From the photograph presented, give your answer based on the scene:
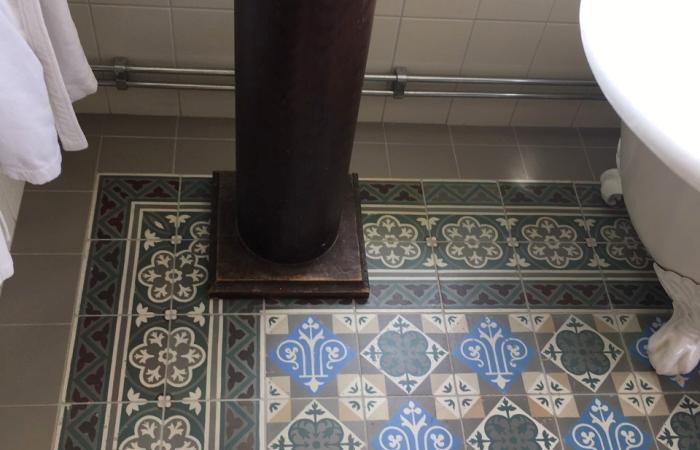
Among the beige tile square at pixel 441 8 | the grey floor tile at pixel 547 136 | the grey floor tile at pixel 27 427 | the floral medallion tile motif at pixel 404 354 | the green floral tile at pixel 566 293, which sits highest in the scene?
the beige tile square at pixel 441 8

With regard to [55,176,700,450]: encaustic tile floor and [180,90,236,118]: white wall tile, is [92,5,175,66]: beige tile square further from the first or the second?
[55,176,700,450]: encaustic tile floor

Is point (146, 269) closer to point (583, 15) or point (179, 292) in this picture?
point (179, 292)

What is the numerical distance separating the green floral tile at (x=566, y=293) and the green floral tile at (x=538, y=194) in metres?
0.21

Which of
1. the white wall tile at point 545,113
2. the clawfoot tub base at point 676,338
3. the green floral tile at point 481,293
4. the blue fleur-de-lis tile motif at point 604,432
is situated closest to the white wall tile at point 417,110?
the white wall tile at point 545,113

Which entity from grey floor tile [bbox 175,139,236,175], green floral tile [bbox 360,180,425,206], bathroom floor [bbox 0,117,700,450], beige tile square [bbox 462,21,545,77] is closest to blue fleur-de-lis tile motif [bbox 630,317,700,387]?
bathroom floor [bbox 0,117,700,450]

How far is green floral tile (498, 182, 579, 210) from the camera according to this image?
5.54 ft

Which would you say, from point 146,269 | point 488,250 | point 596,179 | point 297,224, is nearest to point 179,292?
point 146,269

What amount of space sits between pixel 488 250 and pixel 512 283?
93 mm

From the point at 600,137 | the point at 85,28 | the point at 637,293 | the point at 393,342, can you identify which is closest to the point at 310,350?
the point at 393,342

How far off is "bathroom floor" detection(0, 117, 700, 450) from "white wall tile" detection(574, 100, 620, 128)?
8.3 inches

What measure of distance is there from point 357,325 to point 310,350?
0.36 feet

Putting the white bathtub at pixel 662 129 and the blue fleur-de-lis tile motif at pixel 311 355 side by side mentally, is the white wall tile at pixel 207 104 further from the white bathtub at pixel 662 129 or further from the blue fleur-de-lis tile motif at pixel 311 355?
the white bathtub at pixel 662 129

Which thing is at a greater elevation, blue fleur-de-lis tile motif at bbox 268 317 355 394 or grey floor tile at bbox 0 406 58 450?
blue fleur-de-lis tile motif at bbox 268 317 355 394

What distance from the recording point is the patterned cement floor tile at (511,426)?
133 cm
